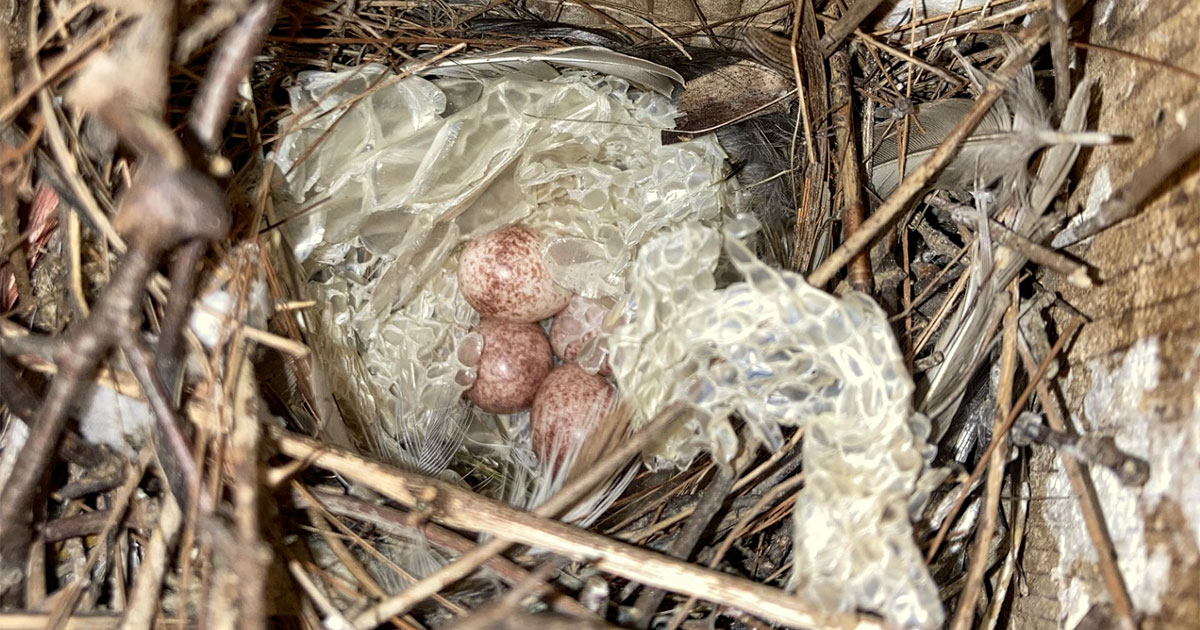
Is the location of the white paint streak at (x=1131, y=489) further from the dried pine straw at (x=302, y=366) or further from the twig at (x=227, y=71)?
the twig at (x=227, y=71)

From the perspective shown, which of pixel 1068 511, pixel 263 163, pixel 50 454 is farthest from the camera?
pixel 263 163

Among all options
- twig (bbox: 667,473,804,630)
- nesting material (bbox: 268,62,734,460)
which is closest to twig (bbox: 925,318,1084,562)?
twig (bbox: 667,473,804,630)

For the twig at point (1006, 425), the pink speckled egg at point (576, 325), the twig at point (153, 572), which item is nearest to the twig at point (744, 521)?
the twig at point (1006, 425)

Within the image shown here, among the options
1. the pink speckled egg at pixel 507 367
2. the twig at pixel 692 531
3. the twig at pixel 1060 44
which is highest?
the twig at pixel 1060 44

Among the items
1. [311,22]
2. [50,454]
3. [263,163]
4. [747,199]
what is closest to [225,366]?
[50,454]

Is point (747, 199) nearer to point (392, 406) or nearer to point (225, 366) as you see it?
point (392, 406)
